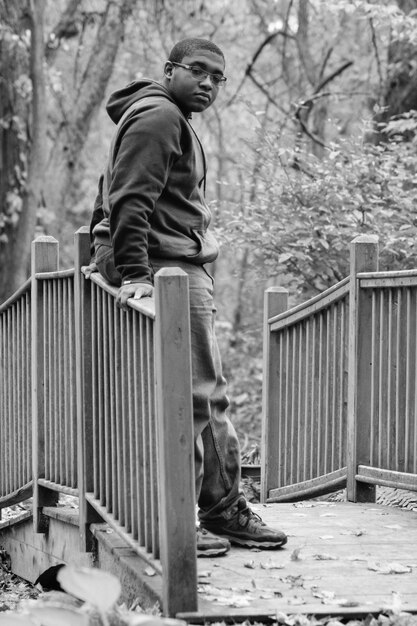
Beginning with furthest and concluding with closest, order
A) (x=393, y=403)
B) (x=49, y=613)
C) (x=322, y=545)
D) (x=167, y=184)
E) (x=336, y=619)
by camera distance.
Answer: (x=393, y=403)
(x=322, y=545)
(x=167, y=184)
(x=336, y=619)
(x=49, y=613)

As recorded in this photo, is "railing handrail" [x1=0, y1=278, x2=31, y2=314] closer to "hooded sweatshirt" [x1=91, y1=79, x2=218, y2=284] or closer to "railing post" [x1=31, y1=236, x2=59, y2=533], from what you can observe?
"railing post" [x1=31, y1=236, x2=59, y2=533]

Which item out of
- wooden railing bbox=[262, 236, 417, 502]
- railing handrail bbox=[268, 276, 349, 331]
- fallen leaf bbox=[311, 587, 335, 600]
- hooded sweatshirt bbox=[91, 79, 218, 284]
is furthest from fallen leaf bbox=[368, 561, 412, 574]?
railing handrail bbox=[268, 276, 349, 331]

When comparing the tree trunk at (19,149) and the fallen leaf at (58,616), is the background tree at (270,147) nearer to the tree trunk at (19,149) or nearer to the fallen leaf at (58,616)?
the tree trunk at (19,149)

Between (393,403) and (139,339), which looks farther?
(393,403)

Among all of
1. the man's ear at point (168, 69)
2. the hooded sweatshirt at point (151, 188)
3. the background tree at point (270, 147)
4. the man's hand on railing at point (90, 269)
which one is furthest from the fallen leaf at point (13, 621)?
the background tree at point (270, 147)

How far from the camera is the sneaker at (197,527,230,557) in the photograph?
14.0ft

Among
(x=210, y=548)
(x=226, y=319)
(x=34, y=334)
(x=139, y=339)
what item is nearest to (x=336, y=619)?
(x=210, y=548)

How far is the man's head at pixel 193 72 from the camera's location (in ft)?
13.7

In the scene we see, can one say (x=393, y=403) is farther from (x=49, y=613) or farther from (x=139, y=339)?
(x=49, y=613)

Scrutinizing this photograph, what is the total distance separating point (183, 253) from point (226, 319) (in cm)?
1576

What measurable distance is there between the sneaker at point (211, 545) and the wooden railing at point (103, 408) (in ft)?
1.17

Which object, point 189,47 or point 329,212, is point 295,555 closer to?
point 189,47

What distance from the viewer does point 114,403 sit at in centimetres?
429

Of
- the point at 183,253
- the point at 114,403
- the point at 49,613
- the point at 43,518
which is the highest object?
the point at 183,253
